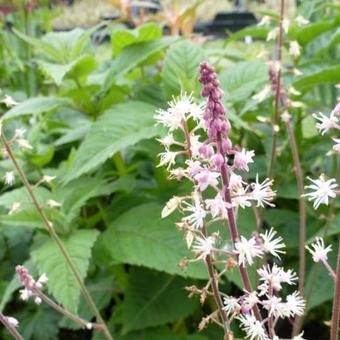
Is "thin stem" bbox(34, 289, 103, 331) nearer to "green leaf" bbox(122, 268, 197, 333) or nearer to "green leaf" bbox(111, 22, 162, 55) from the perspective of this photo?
"green leaf" bbox(122, 268, 197, 333)

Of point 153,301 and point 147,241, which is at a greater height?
point 147,241

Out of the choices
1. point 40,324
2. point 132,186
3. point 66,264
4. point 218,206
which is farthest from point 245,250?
point 40,324

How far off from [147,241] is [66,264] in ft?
0.51

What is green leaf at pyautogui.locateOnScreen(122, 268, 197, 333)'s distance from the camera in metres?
1.16

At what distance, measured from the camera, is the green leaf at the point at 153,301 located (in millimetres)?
1159

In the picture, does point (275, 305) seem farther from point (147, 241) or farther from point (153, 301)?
point (153, 301)

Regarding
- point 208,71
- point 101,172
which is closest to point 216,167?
point 208,71

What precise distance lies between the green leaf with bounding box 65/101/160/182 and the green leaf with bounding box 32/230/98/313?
0.10 m

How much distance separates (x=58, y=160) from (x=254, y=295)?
1.05 metres

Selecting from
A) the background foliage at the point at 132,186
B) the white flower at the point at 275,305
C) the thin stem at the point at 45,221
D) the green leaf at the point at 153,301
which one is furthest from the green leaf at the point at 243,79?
the white flower at the point at 275,305

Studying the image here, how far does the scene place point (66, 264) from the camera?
0.97 meters

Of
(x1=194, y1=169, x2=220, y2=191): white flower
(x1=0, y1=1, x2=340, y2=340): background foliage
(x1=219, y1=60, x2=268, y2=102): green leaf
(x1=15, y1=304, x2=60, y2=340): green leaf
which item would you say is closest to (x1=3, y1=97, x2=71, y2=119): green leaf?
(x1=0, y1=1, x2=340, y2=340): background foliage

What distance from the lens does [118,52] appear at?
1.40m

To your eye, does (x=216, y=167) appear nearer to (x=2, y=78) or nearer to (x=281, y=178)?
(x=281, y=178)
